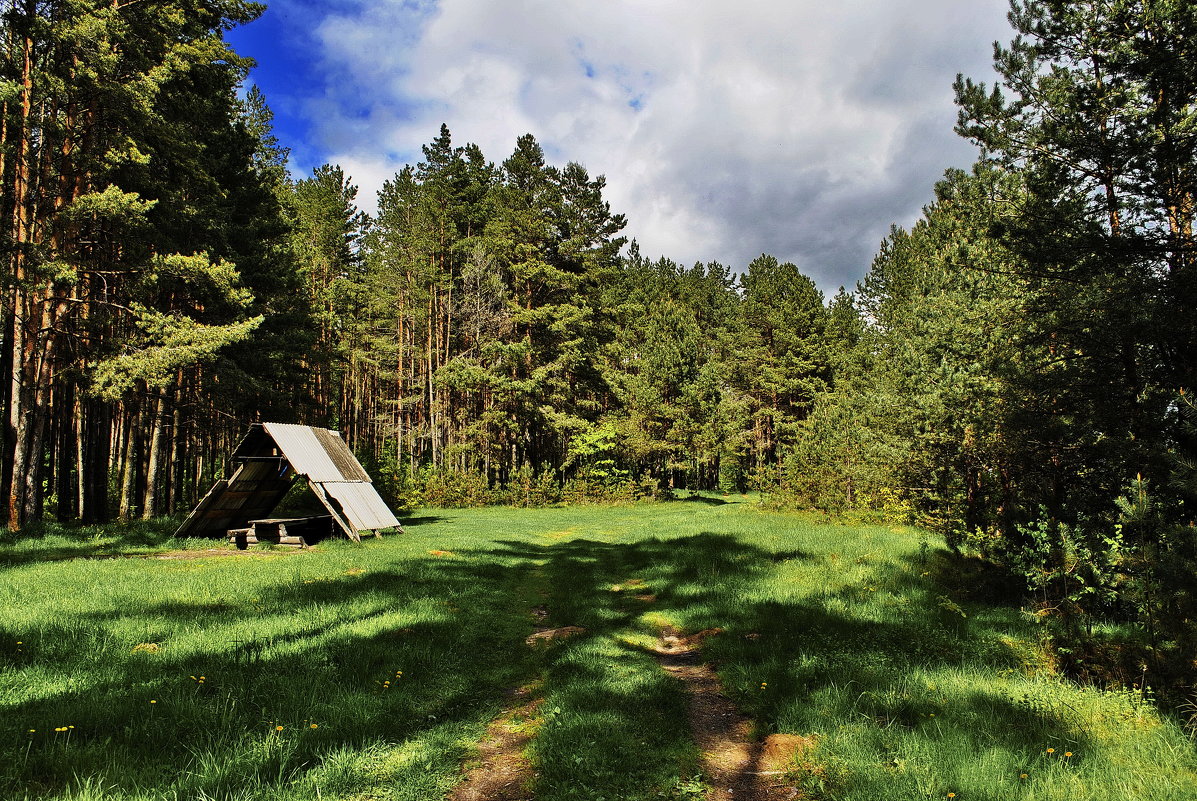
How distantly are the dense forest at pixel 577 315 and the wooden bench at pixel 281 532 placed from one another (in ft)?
15.2

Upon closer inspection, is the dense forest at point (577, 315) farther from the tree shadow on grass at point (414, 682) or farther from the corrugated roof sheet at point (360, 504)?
the corrugated roof sheet at point (360, 504)

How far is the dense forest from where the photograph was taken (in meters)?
7.91

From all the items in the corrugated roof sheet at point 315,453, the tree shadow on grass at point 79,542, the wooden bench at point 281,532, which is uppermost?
the corrugated roof sheet at point 315,453

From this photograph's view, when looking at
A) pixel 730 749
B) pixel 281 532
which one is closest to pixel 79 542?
pixel 281 532

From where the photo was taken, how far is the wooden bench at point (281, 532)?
48.5 feet

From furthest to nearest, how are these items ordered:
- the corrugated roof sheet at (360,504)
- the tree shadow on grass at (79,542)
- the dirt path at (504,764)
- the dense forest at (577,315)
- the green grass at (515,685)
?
the corrugated roof sheet at (360,504), the tree shadow on grass at (79,542), the dense forest at (577,315), the dirt path at (504,764), the green grass at (515,685)

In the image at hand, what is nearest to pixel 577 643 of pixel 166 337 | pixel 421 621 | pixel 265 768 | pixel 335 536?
pixel 421 621

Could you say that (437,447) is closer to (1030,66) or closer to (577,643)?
(577,643)

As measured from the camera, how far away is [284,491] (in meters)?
18.6

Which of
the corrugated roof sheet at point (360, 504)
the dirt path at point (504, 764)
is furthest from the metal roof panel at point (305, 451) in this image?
the dirt path at point (504, 764)

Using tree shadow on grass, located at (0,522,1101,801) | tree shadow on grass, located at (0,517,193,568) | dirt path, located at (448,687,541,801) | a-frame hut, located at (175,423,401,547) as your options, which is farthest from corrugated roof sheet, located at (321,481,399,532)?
dirt path, located at (448,687,541,801)

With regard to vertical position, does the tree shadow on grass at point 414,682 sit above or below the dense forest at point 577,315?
below

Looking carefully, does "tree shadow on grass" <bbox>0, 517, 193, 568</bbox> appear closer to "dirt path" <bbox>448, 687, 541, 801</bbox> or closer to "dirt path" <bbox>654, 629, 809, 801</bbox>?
"dirt path" <bbox>448, 687, 541, 801</bbox>

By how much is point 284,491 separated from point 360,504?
394 centimetres
